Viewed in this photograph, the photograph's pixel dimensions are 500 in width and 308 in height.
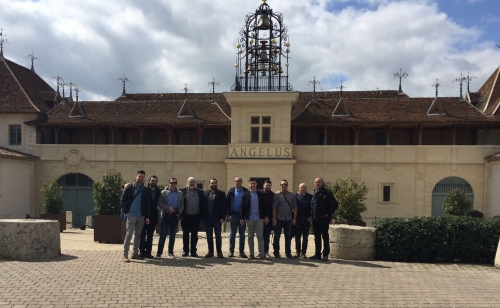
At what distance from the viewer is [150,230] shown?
1094 cm

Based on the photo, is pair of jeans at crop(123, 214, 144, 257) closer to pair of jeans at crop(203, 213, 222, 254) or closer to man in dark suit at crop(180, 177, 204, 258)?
man in dark suit at crop(180, 177, 204, 258)

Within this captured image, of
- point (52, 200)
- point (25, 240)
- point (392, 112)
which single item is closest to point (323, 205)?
point (25, 240)

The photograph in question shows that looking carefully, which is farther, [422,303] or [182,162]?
[182,162]

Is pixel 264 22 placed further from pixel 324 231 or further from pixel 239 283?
pixel 239 283

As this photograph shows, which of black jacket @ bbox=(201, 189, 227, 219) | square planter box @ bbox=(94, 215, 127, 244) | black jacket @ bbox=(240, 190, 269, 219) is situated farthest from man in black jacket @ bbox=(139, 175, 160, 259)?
square planter box @ bbox=(94, 215, 127, 244)

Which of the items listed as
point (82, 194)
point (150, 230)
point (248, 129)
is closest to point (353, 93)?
point (248, 129)

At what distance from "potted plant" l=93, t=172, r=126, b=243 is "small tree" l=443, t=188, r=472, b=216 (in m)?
15.4

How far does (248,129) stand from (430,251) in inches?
588

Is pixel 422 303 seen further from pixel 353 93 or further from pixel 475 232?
pixel 353 93

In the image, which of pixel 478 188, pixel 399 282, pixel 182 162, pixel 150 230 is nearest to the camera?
pixel 399 282

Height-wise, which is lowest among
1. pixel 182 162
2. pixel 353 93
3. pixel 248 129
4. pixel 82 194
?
pixel 82 194

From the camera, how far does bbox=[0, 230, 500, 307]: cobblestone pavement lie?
7.28 metres

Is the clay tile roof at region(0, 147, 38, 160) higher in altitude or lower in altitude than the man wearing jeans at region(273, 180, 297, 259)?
higher

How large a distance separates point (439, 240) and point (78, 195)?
845 inches
